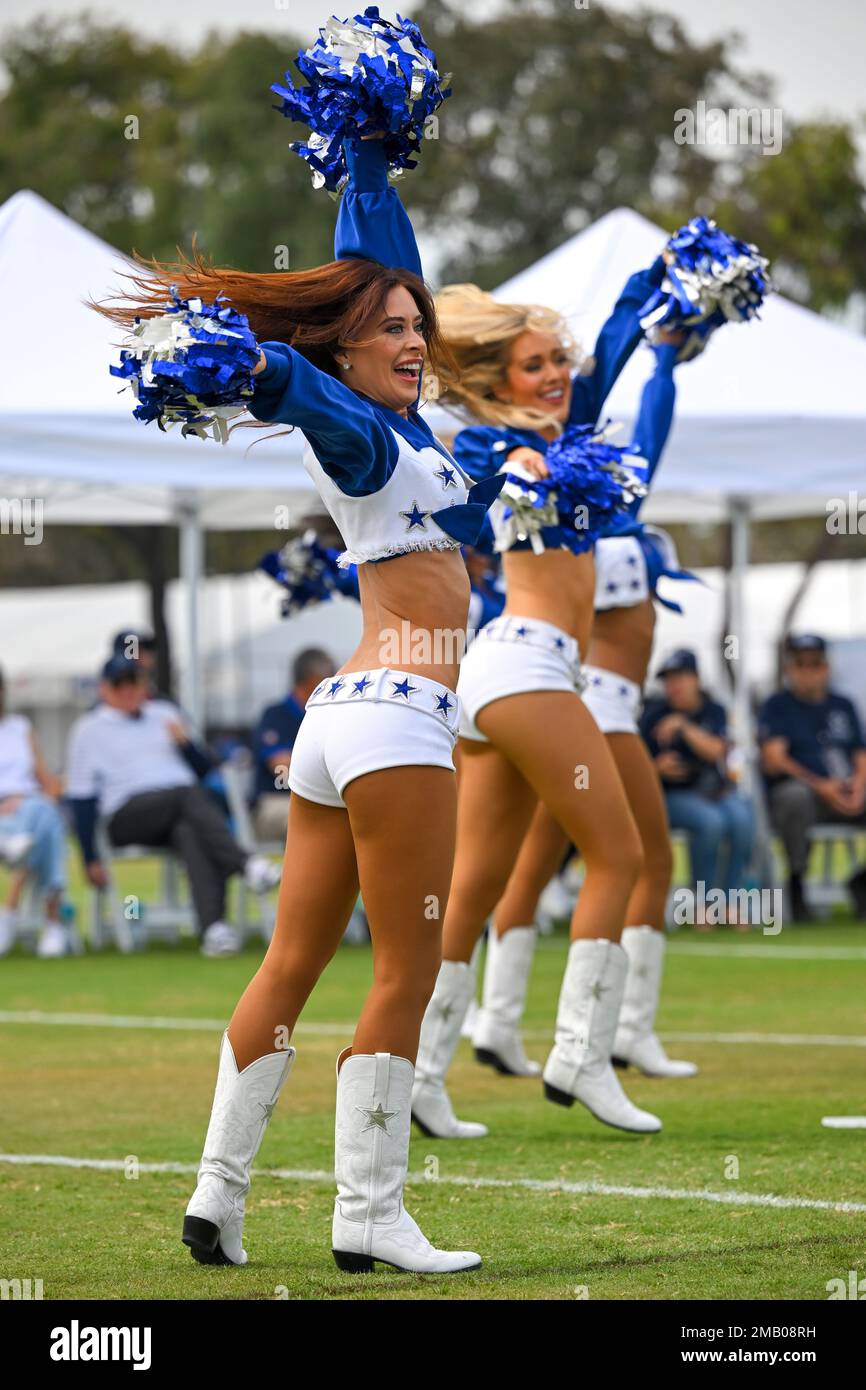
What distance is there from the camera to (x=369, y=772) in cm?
393

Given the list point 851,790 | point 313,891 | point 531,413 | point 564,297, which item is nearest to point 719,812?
point 851,790

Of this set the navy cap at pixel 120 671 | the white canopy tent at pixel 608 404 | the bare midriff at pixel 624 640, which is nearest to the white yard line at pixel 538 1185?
the bare midriff at pixel 624 640

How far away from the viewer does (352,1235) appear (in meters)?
3.95

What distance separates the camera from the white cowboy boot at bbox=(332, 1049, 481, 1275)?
155 inches

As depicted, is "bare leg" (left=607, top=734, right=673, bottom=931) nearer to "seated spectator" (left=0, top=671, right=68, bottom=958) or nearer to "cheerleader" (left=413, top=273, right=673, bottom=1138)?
"cheerleader" (left=413, top=273, right=673, bottom=1138)

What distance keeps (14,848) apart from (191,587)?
2668 millimetres

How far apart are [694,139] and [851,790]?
1848cm

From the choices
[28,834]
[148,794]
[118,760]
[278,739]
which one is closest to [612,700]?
[278,739]

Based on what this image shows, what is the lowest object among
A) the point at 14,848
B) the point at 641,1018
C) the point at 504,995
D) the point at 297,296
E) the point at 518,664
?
the point at 641,1018

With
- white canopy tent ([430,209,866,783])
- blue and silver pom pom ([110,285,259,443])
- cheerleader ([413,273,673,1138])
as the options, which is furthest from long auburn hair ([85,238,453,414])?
white canopy tent ([430,209,866,783])

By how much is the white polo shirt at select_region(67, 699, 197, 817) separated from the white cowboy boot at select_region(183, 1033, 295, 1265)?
7640mm

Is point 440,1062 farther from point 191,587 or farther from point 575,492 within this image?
point 191,587

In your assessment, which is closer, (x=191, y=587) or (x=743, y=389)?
(x=743, y=389)

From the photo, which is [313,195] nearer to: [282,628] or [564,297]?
[282,628]
